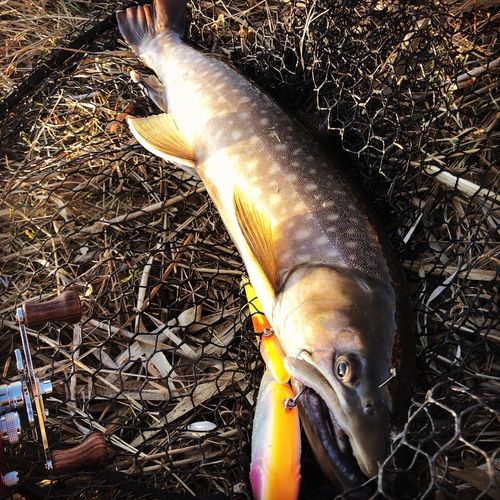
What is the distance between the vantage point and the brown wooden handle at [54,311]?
1872 millimetres

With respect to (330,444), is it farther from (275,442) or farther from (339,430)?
(275,442)

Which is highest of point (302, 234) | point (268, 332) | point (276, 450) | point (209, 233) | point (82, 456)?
point (302, 234)

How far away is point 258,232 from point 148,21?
1.76 metres

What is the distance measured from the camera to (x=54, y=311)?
6.21ft

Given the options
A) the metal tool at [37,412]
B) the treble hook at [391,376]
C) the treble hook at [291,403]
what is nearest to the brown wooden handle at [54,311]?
the metal tool at [37,412]

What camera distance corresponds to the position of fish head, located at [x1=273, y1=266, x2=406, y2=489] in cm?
168

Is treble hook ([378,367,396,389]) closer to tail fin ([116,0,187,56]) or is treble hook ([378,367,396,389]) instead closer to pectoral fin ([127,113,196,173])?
pectoral fin ([127,113,196,173])

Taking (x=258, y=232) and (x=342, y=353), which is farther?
(x=258, y=232)

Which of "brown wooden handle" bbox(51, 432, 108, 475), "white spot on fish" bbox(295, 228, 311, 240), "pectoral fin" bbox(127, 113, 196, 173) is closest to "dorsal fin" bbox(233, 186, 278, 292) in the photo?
"white spot on fish" bbox(295, 228, 311, 240)

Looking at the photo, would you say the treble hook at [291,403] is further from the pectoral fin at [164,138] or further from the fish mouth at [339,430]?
the pectoral fin at [164,138]

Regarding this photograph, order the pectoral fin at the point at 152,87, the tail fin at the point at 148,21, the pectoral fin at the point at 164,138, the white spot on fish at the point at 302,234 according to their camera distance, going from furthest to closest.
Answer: the tail fin at the point at 148,21 → the pectoral fin at the point at 152,87 → the pectoral fin at the point at 164,138 → the white spot on fish at the point at 302,234

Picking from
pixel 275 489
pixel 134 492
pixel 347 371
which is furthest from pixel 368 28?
pixel 134 492

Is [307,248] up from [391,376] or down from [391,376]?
up

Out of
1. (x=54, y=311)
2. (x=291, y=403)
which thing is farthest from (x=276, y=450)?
(x=54, y=311)
